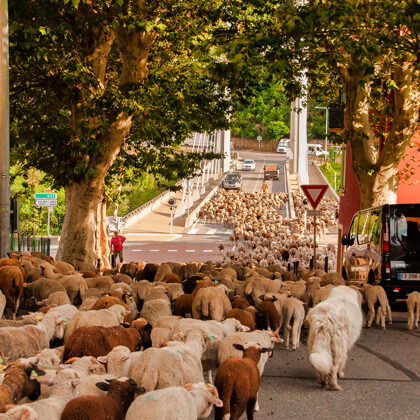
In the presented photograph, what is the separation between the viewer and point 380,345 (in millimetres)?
11688

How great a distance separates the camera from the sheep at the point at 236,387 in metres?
7.13

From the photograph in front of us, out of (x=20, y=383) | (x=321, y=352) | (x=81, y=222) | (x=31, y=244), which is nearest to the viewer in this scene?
(x=20, y=383)

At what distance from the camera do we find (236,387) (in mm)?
7172

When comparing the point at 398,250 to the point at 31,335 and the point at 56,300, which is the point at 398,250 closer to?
the point at 56,300

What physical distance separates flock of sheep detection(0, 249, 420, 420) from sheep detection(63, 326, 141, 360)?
13 millimetres

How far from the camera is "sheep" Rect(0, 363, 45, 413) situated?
22.1 feet

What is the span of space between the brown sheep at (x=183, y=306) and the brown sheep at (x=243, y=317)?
1.23 meters

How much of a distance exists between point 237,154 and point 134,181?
8953cm

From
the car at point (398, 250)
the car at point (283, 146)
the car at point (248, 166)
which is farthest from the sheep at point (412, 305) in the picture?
the car at point (283, 146)

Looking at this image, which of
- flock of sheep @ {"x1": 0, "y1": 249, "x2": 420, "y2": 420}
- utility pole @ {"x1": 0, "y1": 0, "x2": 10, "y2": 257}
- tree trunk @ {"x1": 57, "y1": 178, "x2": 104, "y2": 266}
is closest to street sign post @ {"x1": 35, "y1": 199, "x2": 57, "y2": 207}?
tree trunk @ {"x1": 57, "y1": 178, "x2": 104, "y2": 266}

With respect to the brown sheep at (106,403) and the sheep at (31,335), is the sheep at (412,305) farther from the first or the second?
the brown sheep at (106,403)

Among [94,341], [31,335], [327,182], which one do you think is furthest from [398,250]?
[327,182]

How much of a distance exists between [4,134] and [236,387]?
8974 mm

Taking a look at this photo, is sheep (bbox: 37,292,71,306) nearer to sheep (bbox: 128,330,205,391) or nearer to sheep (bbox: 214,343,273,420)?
A: sheep (bbox: 128,330,205,391)
